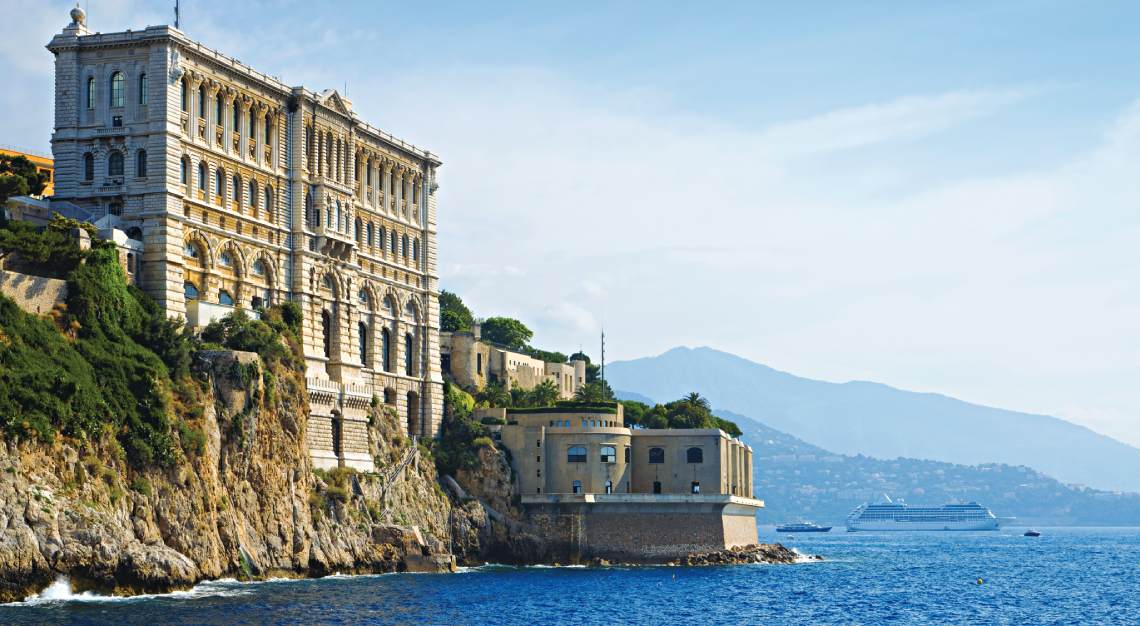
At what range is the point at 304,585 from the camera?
328 ft

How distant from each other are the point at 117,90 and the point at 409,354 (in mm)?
38514

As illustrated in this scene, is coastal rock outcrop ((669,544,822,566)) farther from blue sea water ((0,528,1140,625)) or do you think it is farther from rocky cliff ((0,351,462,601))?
rocky cliff ((0,351,462,601))

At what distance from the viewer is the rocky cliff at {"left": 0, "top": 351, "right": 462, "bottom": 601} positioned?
81.6 metres

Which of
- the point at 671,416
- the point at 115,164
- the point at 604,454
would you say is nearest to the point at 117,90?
the point at 115,164

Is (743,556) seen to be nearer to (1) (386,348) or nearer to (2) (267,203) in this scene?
(1) (386,348)

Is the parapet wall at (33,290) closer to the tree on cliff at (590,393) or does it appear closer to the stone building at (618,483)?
the stone building at (618,483)

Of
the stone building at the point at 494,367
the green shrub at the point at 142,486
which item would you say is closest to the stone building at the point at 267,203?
the stone building at the point at 494,367

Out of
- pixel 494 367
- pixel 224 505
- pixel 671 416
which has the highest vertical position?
pixel 494 367

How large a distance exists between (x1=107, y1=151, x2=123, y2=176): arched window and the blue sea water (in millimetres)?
29890

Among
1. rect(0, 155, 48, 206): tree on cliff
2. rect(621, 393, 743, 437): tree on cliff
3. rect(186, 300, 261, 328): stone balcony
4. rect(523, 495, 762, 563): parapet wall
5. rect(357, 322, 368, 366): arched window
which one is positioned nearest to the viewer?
rect(0, 155, 48, 206): tree on cliff

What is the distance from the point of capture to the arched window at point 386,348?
13050cm

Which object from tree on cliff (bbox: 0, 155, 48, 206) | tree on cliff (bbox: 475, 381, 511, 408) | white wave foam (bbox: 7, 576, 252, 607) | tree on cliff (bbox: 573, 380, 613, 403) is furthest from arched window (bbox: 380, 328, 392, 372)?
white wave foam (bbox: 7, 576, 252, 607)

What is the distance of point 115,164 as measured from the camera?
106 metres

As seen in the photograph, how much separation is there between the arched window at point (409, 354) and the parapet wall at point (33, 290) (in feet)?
146
